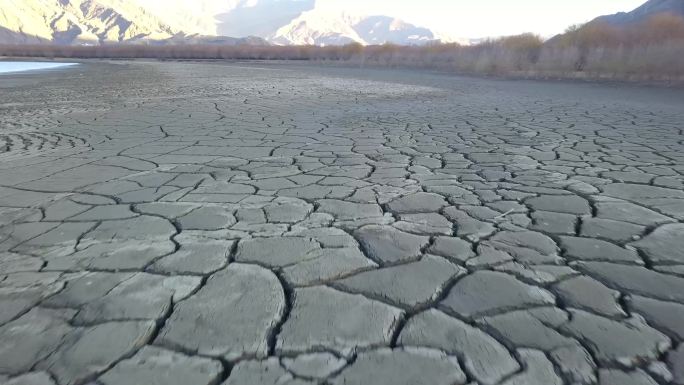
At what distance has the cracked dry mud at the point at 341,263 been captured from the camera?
1.53 meters

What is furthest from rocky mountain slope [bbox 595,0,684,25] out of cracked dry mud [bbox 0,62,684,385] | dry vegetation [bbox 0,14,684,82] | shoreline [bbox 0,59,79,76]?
cracked dry mud [bbox 0,62,684,385]

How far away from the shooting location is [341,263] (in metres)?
2.21

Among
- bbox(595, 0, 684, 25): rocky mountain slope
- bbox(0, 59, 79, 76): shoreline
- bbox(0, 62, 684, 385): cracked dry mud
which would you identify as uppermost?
bbox(595, 0, 684, 25): rocky mountain slope

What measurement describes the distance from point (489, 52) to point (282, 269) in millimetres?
22929

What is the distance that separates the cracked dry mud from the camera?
5.02 ft

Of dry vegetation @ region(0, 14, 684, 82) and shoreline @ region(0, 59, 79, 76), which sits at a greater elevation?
dry vegetation @ region(0, 14, 684, 82)

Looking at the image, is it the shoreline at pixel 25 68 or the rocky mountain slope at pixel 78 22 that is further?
the rocky mountain slope at pixel 78 22

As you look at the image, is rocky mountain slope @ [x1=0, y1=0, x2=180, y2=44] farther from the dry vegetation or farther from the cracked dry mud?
the cracked dry mud

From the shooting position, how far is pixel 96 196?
325 cm

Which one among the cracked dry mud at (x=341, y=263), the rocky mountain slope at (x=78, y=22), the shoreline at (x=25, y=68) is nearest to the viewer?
the cracked dry mud at (x=341, y=263)

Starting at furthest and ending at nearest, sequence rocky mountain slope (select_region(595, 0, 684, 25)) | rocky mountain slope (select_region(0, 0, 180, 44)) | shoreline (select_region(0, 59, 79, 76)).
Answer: rocky mountain slope (select_region(0, 0, 180, 44)) → rocky mountain slope (select_region(595, 0, 684, 25)) → shoreline (select_region(0, 59, 79, 76))

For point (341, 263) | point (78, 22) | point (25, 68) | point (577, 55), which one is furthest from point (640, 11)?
point (78, 22)

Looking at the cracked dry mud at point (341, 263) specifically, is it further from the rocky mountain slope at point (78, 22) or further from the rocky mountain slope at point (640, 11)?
the rocky mountain slope at point (78, 22)

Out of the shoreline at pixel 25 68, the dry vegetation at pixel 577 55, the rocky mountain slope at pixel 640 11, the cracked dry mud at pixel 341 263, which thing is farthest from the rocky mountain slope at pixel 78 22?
the cracked dry mud at pixel 341 263
